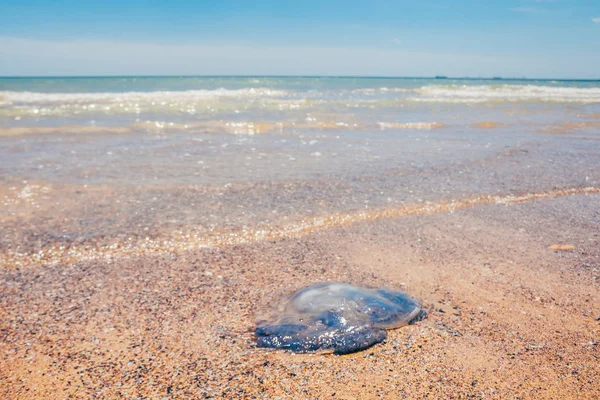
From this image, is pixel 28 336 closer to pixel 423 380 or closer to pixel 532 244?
pixel 423 380

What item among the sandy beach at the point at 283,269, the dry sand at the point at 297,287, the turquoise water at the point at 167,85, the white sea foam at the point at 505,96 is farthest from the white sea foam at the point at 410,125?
the turquoise water at the point at 167,85

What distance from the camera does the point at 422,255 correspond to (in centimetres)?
349

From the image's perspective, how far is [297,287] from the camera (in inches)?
116

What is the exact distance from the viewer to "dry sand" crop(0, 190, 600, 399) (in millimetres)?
2010

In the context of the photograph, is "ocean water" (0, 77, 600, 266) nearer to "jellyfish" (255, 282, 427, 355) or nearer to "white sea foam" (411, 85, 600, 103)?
"jellyfish" (255, 282, 427, 355)

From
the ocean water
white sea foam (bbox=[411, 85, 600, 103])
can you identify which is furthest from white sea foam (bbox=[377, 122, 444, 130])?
white sea foam (bbox=[411, 85, 600, 103])

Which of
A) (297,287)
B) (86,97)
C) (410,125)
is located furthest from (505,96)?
(297,287)

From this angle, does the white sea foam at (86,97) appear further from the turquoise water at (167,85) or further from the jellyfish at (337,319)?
the jellyfish at (337,319)

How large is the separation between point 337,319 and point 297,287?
605 millimetres

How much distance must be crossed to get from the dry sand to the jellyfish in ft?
0.20

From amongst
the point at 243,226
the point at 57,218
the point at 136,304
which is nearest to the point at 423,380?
the point at 136,304

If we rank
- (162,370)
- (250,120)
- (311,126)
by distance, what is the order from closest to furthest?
(162,370) → (311,126) → (250,120)

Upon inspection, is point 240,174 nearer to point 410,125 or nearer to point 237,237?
point 237,237

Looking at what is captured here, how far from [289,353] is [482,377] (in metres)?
0.92
